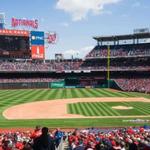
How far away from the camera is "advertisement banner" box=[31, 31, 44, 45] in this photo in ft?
314

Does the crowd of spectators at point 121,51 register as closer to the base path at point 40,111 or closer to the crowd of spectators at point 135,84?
the crowd of spectators at point 135,84

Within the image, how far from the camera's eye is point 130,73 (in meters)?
101

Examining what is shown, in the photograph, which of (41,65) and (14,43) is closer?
(14,43)

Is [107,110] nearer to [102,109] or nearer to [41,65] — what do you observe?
[102,109]

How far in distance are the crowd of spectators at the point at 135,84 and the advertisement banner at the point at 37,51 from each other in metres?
20.8

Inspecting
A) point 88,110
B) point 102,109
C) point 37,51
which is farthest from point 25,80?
point 88,110

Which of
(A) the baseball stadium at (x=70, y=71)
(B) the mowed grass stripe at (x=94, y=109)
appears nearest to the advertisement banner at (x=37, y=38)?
(A) the baseball stadium at (x=70, y=71)

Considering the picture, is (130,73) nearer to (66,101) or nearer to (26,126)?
(66,101)

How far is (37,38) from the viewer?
96375 mm

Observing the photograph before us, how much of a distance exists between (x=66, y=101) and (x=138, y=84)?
32.1 meters

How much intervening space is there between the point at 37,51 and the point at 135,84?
26209 millimetres

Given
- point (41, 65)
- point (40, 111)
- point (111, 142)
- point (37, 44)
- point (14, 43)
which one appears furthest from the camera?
point (41, 65)

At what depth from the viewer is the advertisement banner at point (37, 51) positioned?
9603 cm

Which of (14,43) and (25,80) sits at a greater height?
(14,43)
